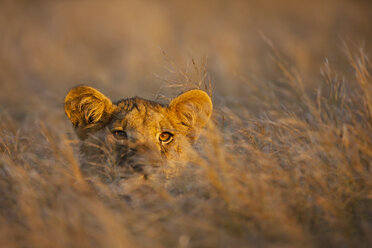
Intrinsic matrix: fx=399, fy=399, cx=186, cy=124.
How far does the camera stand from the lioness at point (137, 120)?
4.16 meters

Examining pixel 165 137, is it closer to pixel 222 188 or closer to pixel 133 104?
pixel 133 104

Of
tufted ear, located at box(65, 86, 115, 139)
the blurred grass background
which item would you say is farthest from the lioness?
the blurred grass background

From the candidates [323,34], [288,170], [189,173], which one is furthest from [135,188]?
[323,34]

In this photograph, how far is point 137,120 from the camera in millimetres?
4293

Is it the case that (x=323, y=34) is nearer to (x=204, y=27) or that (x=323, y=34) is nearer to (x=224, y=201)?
(x=204, y=27)

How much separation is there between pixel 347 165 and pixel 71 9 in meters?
15.3

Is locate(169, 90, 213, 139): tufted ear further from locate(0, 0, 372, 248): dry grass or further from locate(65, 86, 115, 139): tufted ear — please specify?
locate(65, 86, 115, 139): tufted ear

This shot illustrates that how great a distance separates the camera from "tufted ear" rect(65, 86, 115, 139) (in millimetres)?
4320

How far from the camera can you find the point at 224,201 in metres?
3.06

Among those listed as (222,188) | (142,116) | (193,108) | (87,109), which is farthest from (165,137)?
(222,188)

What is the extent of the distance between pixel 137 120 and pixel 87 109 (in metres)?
0.59

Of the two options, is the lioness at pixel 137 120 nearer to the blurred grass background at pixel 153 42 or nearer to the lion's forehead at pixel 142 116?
the lion's forehead at pixel 142 116

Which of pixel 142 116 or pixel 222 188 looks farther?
pixel 142 116

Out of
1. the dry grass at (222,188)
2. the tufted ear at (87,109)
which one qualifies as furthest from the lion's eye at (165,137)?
the tufted ear at (87,109)
